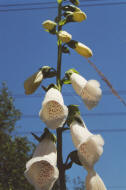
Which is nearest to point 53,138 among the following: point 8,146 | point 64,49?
point 64,49

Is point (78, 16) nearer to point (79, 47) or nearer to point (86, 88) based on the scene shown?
point (79, 47)

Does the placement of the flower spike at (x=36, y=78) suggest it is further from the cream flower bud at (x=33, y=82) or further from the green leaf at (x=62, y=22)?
the green leaf at (x=62, y=22)

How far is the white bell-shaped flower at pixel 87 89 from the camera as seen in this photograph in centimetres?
214

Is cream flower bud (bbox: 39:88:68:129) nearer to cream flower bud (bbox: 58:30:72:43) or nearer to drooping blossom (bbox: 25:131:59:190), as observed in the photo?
drooping blossom (bbox: 25:131:59:190)

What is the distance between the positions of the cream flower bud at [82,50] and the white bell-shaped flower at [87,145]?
0.63 m

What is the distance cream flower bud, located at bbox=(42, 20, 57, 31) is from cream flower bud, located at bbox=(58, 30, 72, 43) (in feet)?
0.39

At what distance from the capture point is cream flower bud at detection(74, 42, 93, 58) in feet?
8.13

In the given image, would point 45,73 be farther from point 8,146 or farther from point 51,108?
point 8,146

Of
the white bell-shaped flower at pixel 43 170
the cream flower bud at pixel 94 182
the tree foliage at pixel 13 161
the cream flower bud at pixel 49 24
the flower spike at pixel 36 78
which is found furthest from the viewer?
the tree foliage at pixel 13 161

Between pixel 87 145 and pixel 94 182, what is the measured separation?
253 mm

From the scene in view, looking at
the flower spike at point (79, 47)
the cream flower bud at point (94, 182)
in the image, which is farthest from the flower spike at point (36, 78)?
the cream flower bud at point (94, 182)

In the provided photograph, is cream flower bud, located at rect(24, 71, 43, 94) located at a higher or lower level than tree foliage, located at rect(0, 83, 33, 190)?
higher

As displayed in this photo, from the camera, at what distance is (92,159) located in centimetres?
198

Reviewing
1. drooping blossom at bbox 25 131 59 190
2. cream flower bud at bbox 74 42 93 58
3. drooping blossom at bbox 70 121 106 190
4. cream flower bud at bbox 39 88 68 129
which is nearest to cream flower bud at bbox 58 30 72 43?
cream flower bud at bbox 74 42 93 58
